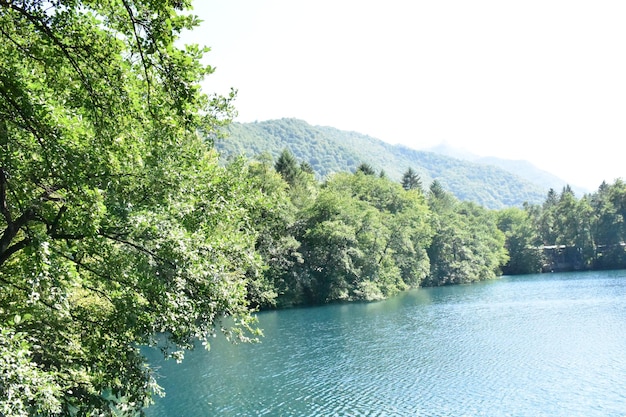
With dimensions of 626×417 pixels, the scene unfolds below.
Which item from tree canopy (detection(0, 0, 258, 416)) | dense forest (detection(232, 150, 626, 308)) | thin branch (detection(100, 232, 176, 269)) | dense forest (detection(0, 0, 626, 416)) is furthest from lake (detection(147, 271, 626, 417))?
thin branch (detection(100, 232, 176, 269))

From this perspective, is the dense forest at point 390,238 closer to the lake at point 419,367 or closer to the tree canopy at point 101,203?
the tree canopy at point 101,203

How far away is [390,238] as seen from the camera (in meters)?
54.7

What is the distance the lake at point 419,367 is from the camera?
54.2 feet

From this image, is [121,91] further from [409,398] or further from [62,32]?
[409,398]

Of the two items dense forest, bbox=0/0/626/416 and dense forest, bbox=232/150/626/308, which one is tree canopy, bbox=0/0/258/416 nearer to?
dense forest, bbox=0/0/626/416

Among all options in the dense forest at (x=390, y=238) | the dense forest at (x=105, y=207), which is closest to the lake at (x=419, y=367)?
the dense forest at (x=390, y=238)

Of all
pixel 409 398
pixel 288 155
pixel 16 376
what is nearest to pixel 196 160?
pixel 16 376

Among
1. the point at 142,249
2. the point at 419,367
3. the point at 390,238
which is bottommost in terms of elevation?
the point at 419,367

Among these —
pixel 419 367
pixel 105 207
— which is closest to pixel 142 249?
pixel 105 207

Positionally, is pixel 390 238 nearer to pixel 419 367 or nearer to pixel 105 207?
pixel 419 367

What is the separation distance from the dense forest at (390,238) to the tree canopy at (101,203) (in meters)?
4.06

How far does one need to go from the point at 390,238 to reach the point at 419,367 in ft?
110

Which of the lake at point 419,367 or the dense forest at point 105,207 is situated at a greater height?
the dense forest at point 105,207

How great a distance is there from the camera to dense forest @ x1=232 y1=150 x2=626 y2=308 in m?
44.8
